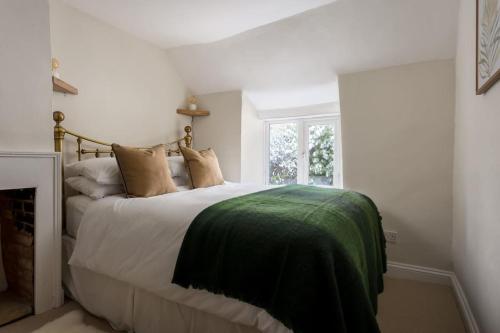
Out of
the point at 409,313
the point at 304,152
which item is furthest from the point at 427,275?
the point at 304,152

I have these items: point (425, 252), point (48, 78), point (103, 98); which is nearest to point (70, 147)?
point (103, 98)

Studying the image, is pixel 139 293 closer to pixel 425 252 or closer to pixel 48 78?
pixel 48 78

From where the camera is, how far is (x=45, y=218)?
1.68 m

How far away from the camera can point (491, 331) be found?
1.19 meters

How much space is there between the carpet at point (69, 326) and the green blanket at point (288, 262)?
80 cm

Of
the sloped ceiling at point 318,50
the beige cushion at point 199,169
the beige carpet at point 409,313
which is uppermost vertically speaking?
the sloped ceiling at point 318,50

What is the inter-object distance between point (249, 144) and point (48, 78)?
223 cm

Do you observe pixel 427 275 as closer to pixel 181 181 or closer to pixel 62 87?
pixel 181 181

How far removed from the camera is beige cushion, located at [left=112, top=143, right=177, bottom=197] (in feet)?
6.11

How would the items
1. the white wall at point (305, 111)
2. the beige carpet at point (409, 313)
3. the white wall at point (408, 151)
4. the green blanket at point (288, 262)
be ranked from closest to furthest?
the green blanket at point (288, 262) < the beige carpet at point (409, 313) < the white wall at point (408, 151) < the white wall at point (305, 111)

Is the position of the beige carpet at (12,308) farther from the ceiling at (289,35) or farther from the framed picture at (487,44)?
the framed picture at (487,44)

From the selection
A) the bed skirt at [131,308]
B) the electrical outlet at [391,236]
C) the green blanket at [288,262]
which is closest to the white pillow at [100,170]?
the bed skirt at [131,308]

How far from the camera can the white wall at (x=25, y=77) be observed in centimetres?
149

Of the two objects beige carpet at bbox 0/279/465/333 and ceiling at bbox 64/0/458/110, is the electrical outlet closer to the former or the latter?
beige carpet at bbox 0/279/465/333
